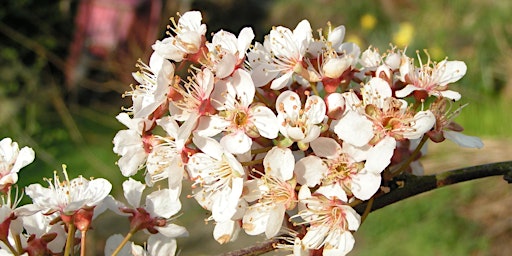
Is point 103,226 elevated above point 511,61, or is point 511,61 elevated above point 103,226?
point 511,61

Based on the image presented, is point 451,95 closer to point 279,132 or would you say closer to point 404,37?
point 279,132

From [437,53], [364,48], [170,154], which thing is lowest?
[364,48]

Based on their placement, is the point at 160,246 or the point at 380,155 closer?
the point at 380,155

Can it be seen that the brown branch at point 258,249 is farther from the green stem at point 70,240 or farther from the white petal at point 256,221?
the green stem at point 70,240

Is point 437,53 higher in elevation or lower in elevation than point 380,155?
lower

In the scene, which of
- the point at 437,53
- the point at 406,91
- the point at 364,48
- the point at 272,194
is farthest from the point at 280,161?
the point at 364,48

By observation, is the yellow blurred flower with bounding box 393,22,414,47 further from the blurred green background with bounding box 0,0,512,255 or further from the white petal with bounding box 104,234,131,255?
the white petal with bounding box 104,234,131,255

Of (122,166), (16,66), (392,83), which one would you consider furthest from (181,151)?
(16,66)

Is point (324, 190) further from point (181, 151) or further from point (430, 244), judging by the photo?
point (430, 244)
